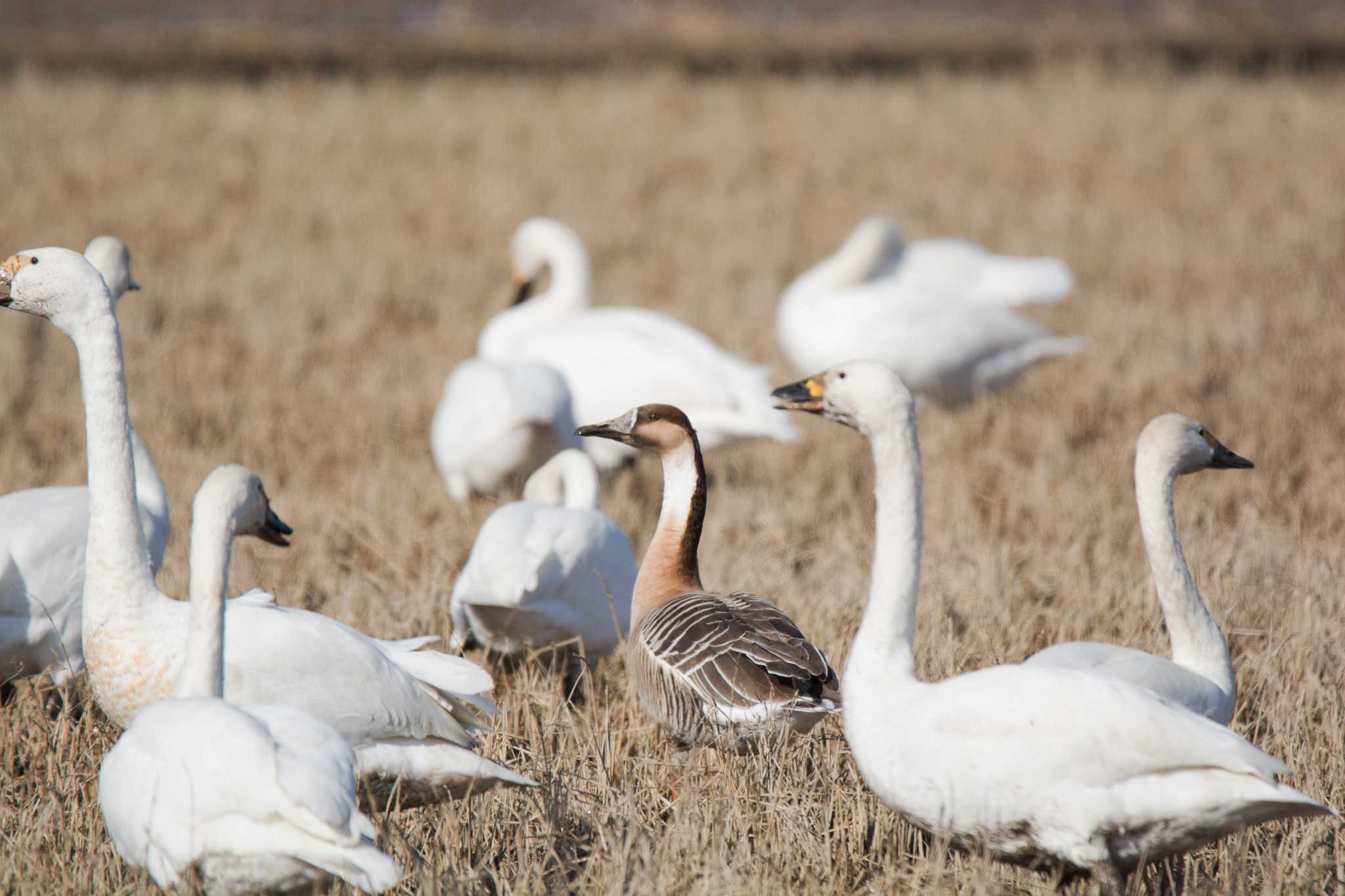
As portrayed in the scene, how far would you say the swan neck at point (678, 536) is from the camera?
A: 12.1 ft

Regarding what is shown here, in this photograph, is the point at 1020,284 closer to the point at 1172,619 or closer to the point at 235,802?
the point at 1172,619

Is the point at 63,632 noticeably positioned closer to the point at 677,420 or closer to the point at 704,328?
the point at 677,420

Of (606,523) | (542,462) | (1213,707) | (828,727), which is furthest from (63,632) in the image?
(1213,707)

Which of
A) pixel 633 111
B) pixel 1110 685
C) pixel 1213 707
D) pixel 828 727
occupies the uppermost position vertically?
pixel 633 111

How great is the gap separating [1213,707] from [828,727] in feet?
3.00

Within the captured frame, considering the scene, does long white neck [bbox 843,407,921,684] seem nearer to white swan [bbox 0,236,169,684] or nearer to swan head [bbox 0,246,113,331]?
swan head [bbox 0,246,113,331]

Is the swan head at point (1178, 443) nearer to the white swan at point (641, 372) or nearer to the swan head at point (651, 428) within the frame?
the swan head at point (651, 428)

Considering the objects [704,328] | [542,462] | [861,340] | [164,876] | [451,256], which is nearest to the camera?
[164,876]

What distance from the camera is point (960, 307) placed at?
721 cm

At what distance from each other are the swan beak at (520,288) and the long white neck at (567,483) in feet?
9.97

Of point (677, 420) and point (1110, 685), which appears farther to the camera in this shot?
point (677, 420)

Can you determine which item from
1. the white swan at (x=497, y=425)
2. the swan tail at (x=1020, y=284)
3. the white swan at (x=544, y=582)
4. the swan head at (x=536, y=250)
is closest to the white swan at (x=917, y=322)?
the swan tail at (x=1020, y=284)

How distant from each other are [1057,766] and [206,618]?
1535mm

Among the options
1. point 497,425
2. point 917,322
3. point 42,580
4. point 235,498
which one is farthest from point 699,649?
point 917,322
